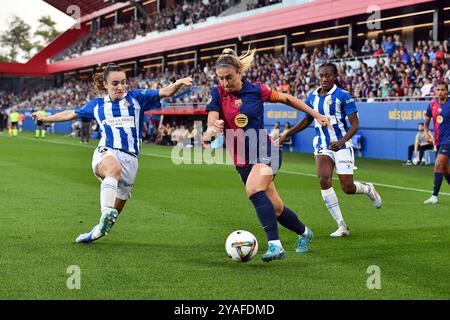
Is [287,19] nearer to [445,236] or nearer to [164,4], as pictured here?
[164,4]

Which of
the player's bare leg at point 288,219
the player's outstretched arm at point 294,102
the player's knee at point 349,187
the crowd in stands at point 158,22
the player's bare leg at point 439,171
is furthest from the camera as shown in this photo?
the crowd in stands at point 158,22

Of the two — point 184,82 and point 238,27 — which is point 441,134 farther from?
point 238,27

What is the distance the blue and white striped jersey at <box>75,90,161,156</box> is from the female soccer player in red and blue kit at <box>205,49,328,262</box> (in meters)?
1.43

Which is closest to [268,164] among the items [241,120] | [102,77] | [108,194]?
[241,120]

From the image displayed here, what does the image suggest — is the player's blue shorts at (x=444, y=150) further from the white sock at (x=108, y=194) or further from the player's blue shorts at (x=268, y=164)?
the white sock at (x=108, y=194)

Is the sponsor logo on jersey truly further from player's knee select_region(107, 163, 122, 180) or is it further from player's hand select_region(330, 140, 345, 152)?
player's hand select_region(330, 140, 345, 152)

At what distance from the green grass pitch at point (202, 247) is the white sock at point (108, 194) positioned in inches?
19.2

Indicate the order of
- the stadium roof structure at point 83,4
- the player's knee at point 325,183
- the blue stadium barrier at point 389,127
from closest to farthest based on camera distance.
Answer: the player's knee at point 325,183, the blue stadium barrier at point 389,127, the stadium roof structure at point 83,4

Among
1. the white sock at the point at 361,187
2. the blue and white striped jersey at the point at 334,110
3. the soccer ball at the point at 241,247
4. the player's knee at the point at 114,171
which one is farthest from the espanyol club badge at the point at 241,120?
the white sock at the point at 361,187

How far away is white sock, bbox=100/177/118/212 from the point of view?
7.91 metres

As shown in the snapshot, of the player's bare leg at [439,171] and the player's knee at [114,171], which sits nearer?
the player's knee at [114,171]

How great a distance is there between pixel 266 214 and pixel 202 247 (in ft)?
4.10

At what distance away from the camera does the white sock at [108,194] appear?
25.9ft
